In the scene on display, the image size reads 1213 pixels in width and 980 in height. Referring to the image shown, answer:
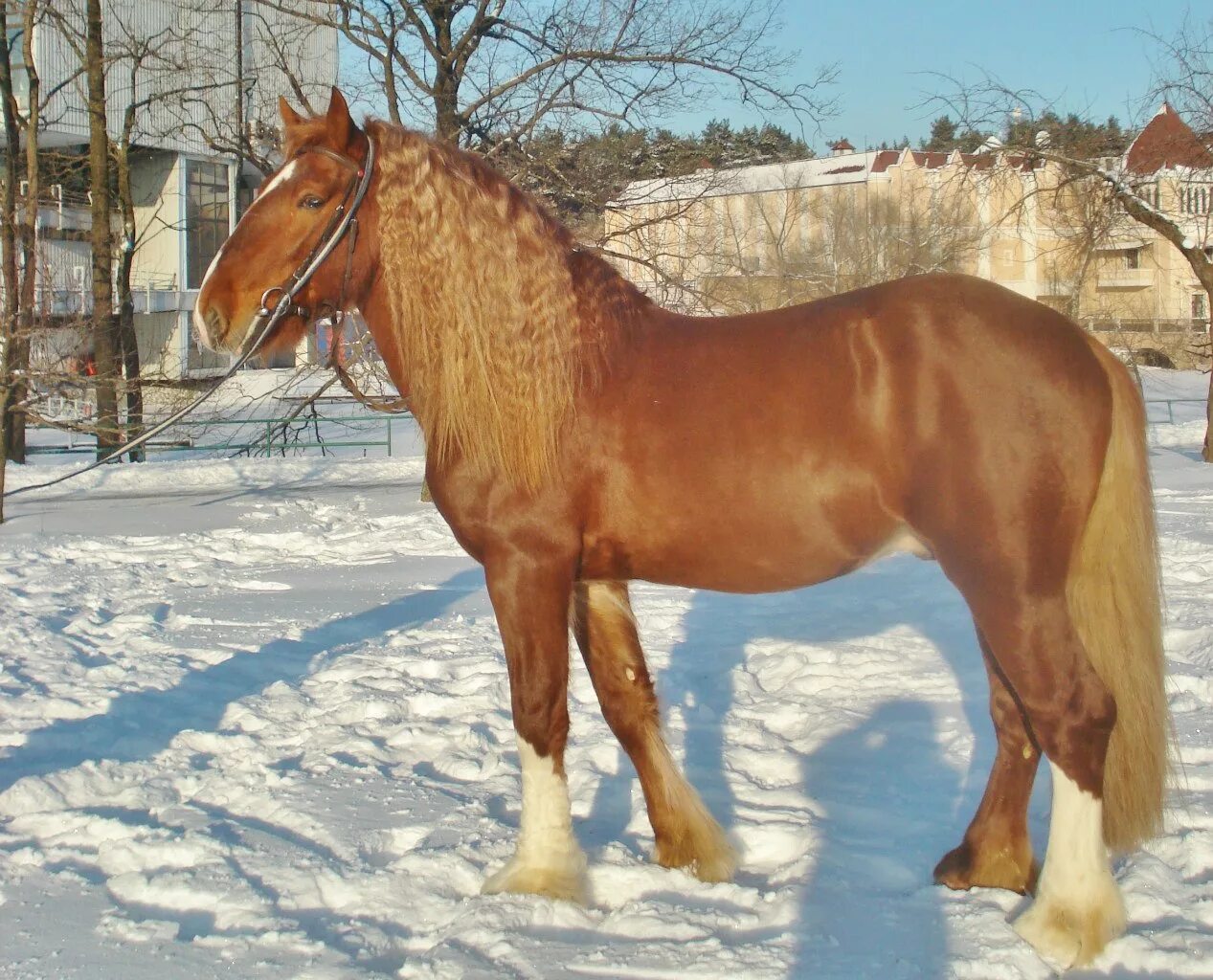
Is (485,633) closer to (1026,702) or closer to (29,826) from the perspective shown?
(29,826)

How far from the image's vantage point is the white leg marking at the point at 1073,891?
2527 millimetres

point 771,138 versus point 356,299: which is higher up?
point 771,138

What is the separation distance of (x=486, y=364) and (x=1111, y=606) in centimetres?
180

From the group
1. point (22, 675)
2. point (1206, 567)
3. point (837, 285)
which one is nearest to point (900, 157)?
point (837, 285)

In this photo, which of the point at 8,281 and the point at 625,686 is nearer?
the point at 625,686

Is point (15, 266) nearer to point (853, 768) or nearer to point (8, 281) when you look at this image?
point (8, 281)

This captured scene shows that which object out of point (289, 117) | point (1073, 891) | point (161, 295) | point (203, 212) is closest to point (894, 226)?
point (203, 212)

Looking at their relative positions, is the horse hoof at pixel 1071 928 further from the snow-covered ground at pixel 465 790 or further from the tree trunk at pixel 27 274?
the tree trunk at pixel 27 274

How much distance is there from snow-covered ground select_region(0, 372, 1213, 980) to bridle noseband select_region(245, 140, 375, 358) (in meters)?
1.58

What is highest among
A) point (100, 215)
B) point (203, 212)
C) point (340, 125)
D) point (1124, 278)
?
point (203, 212)

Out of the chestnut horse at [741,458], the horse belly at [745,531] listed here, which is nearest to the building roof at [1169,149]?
the chestnut horse at [741,458]

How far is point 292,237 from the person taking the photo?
299 cm

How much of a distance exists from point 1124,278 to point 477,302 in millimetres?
46633

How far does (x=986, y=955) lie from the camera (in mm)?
2492
